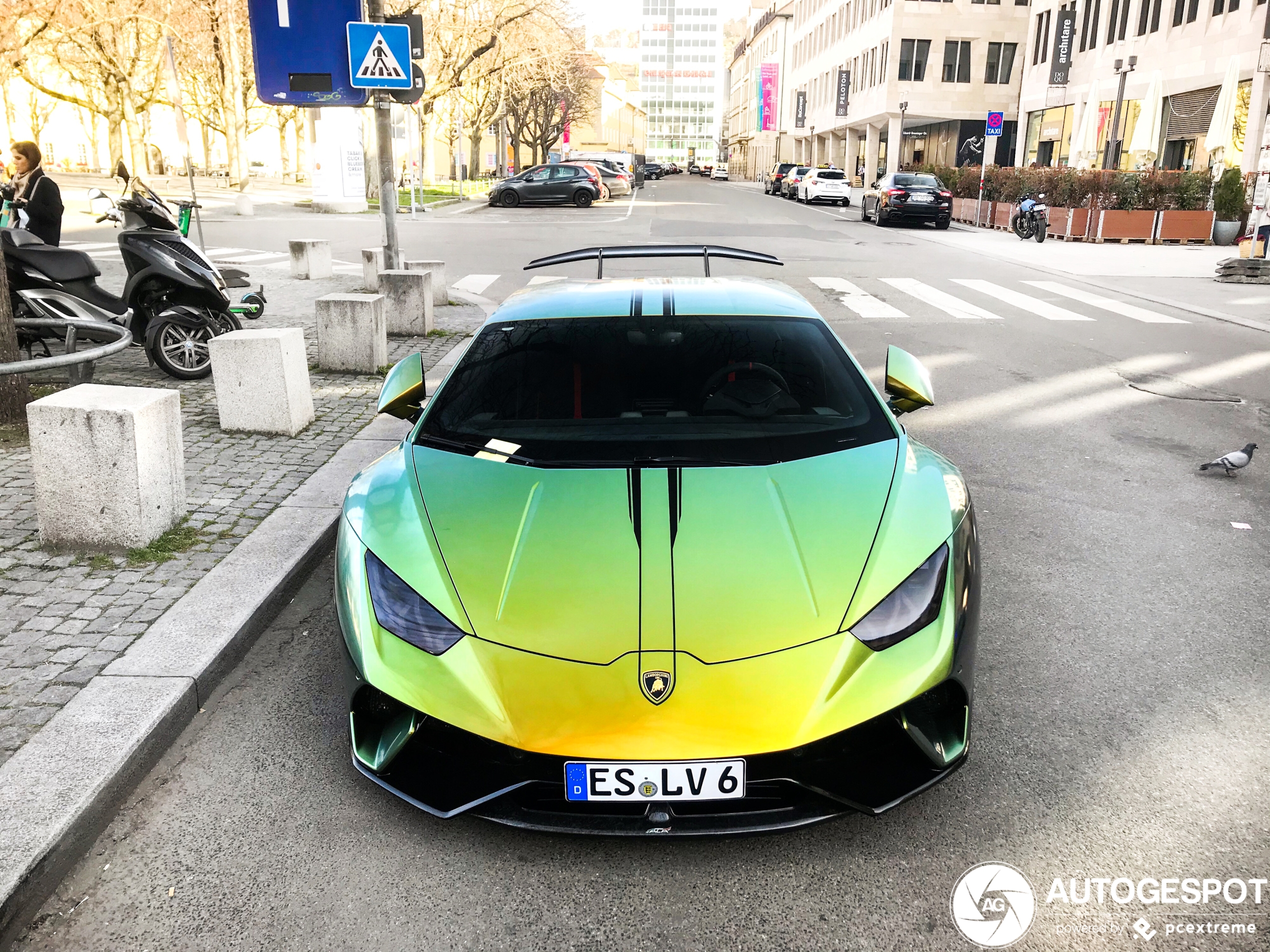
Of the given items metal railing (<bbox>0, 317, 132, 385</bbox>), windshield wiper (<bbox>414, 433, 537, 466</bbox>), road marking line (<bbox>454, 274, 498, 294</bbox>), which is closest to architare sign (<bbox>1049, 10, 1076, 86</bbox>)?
road marking line (<bbox>454, 274, 498, 294</bbox>)

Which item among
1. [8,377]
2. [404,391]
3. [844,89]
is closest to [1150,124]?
[8,377]

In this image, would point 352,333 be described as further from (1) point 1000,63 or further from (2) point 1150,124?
(1) point 1000,63

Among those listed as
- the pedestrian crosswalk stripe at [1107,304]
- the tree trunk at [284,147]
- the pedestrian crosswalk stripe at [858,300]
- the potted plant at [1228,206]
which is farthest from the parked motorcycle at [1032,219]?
the tree trunk at [284,147]

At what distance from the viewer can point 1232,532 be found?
5.30 metres

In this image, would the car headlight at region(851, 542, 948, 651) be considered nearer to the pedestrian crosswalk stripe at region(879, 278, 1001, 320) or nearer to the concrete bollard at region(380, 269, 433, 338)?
the concrete bollard at region(380, 269, 433, 338)

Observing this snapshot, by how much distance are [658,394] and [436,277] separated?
1004 cm

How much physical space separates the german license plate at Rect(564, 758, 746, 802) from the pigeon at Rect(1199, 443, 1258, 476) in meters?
4.97

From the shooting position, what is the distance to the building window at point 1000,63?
55.4 metres

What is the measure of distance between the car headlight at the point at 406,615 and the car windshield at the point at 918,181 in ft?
101

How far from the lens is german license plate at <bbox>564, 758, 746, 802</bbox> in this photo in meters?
2.40

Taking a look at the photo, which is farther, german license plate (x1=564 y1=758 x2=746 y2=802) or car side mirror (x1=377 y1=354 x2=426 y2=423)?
car side mirror (x1=377 y1=354 x2=426 y2=423)

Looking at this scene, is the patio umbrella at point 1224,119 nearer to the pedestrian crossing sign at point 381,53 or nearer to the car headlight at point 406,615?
the pedestrian crossing sign at point 381,53

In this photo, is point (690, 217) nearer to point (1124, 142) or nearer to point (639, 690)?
point (1124, 142)

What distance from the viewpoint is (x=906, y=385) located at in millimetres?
3934
